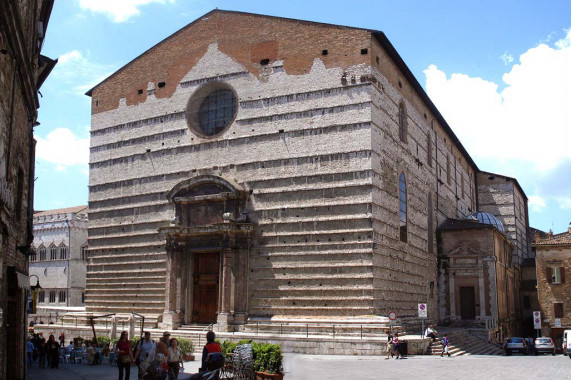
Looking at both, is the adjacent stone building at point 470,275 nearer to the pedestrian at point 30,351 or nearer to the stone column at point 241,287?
the stone column at point 241,287

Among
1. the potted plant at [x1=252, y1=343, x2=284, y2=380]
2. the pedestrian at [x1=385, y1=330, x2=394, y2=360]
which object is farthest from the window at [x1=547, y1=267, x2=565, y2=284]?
the potted plant at [x1=252, y1=343, x2=284, y2=380]

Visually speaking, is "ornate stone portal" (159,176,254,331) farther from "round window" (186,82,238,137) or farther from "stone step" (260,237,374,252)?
"round window" (186,82,238,137)

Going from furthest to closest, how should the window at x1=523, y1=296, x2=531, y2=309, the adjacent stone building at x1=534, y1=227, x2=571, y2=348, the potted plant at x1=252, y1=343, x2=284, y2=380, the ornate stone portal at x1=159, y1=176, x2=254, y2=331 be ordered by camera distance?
the window at x1=523, y1=296, x2=531, y2=309, the adjacent stone building at x1=534, y1=227, x2=571, y2=348, the ornate stone portal at x1=159, y1=176, x2=254, y2=331, the potted plant at x1=252, y1=343, x2=284, y2=380

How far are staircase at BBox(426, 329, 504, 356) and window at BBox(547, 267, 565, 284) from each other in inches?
448

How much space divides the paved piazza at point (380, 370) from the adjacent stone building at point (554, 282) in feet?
67.1

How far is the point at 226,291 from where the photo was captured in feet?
83.9

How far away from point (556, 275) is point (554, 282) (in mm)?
469

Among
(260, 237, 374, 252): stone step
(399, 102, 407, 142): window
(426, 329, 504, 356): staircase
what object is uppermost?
(399, 102, 407, 142): window

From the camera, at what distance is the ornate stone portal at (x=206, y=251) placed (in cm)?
2578

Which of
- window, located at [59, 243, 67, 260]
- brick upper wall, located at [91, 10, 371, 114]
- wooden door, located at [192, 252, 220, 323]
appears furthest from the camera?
window, located at [59, 243, 67, 260]

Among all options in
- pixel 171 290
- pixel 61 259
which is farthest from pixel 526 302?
pixel 61 259

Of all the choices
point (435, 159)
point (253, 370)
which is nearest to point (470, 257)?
point (435, 159)

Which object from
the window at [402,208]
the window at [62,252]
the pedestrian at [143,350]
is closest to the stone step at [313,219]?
the window at [402,208]

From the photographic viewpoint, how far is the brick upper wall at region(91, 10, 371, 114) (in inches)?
1022
